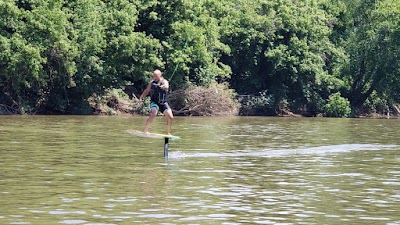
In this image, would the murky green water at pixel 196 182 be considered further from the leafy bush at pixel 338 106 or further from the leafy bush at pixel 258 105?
the leafy bush at pixel 338 106

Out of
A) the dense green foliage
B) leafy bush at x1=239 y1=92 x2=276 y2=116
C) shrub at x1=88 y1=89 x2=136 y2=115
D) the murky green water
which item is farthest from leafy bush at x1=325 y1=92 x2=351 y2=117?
the murky green water

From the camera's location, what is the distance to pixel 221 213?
41.6 ft

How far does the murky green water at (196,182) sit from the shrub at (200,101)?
2892 centimetres

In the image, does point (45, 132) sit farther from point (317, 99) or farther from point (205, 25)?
point (317, 99)

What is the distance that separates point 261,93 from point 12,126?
108 ft

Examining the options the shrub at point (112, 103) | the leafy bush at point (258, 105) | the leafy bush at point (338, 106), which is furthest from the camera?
the leafy bush at point (338, 106)

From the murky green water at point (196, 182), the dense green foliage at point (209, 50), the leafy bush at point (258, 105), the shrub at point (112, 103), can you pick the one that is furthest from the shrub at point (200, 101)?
the murky green water at point (196, 182)

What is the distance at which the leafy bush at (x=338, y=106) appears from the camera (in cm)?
6391

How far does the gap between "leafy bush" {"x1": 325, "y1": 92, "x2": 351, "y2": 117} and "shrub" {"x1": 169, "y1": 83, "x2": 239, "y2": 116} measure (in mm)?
9678

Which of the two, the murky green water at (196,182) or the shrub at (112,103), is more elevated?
the shrub at (112,103)

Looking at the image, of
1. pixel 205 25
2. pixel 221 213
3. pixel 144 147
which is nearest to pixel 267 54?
pixel 205 25

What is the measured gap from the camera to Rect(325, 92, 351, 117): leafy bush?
63.9 m

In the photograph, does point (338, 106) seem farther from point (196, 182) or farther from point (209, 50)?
point (196, 182)

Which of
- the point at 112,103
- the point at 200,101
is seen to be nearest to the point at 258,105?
the point at 200,101
